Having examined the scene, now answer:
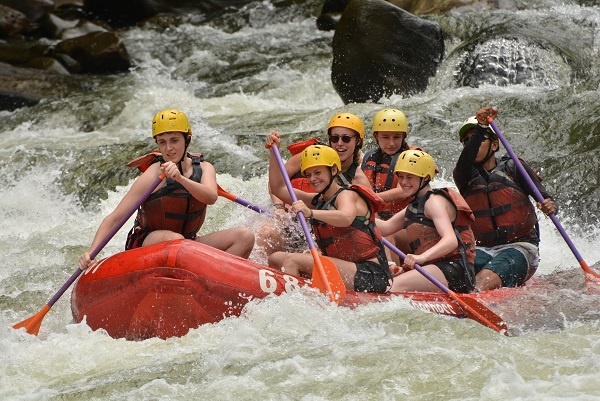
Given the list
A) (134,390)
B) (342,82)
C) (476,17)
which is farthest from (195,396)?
(476,17)

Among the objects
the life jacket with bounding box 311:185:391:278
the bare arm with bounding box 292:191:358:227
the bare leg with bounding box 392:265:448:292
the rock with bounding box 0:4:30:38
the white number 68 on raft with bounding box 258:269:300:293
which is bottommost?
the rock with bounding box 0:4:30:38

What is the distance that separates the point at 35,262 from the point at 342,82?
5.20 m

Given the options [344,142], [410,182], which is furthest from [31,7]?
[410,182]

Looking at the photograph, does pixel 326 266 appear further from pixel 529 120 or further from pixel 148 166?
pixel 529 120

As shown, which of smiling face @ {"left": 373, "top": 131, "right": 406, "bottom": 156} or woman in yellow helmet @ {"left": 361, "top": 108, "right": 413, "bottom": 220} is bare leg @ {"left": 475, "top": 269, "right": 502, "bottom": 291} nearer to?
woman in yellow helmet @ {"left": 361, "top": 108, "right": 413, "bottom": 220}

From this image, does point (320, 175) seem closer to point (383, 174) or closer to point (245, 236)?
point (245, 236)

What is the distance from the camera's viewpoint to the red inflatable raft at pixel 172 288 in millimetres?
5883

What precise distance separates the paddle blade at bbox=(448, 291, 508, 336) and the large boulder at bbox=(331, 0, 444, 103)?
608 centimetres

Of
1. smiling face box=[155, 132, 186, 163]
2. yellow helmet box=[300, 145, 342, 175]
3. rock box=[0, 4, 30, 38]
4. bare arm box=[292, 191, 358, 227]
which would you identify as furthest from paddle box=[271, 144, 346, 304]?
rock box=[0, 4, 30, 38]

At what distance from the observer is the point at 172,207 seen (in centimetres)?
Result: 650

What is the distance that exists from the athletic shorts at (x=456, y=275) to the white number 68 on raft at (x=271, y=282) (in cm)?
114

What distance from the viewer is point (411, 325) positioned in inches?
235

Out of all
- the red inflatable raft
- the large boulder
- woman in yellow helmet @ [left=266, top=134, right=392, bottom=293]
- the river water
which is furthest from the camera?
the large boulder

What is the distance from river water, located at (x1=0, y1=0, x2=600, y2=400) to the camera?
529 centimetres
